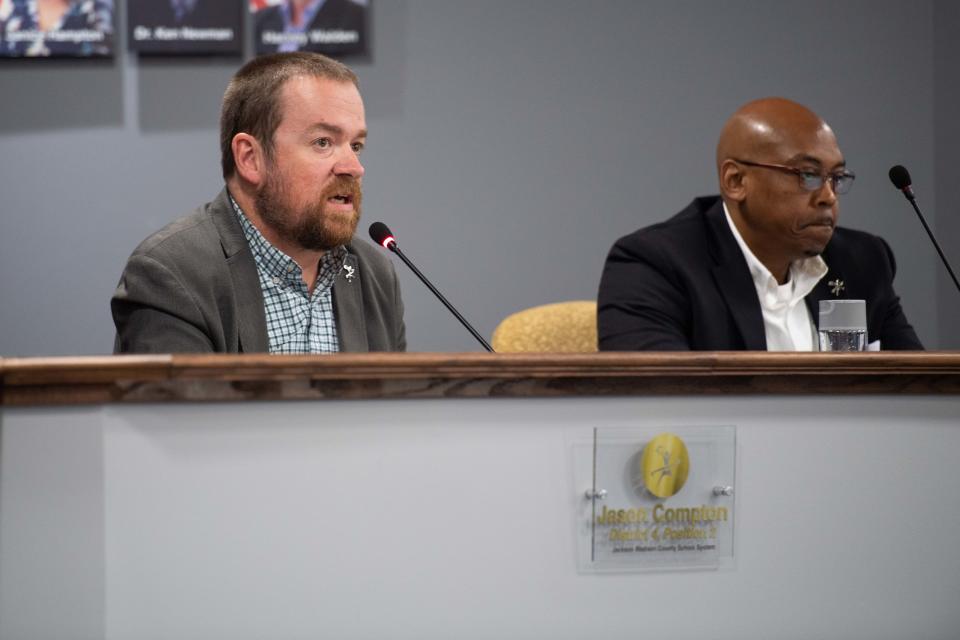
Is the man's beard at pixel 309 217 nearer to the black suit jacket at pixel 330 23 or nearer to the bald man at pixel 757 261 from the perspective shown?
the bald man at pixel 757 261

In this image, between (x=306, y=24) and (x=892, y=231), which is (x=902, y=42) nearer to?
(x=892, y=231)

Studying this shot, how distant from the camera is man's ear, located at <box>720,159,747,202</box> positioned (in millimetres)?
2488

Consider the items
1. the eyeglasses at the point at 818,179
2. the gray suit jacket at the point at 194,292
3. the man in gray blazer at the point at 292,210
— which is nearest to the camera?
the gray suit jacket at the point at 194,292

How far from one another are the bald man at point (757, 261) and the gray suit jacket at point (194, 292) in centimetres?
68

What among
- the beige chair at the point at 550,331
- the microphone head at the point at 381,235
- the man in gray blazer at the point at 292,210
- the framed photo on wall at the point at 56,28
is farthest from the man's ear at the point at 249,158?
the framed photo on wall at the point at 56,28

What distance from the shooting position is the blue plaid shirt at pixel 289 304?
6.43ft

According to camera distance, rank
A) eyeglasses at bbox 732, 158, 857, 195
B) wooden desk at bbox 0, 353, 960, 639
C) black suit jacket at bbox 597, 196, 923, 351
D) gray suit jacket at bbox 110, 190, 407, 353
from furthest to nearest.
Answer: eyeglasses at bbox 732, 158, 857, 195 → black suit jacket at bbox 597, 196, 923, 351 → gray suit jacket at bbox 110, 190, 407, 353 → wooden desk at bbox 0, 353, 960, 639

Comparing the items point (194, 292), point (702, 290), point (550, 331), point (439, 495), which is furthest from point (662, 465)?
point (550, 331)

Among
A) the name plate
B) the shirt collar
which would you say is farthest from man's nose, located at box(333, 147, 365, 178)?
the name plate

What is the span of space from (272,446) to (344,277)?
104 cm

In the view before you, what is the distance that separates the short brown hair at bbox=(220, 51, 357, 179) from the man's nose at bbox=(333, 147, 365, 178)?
127mm

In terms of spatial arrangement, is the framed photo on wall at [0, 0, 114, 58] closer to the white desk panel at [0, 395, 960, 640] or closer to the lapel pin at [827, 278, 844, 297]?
the lapel pin at [827, 278, 844, 297]

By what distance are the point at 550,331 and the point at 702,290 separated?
375 mm

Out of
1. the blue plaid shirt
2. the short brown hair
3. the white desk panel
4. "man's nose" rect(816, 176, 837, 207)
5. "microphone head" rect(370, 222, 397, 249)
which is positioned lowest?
the white desk panel
